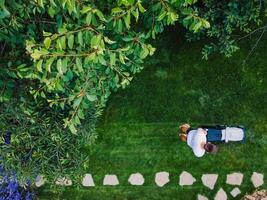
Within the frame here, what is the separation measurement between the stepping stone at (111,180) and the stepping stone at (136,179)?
329 mm

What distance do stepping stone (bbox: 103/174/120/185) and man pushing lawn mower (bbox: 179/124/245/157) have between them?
1.90 metres

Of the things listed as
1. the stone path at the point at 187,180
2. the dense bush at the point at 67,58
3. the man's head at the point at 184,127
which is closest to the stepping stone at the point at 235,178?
the stone path at the point at 187,180

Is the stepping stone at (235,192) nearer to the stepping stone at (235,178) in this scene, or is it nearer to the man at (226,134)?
the stepping stone at (235,178)

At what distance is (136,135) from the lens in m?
10.0

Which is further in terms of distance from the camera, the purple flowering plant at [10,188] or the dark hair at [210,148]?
the dark hair at [210,148]

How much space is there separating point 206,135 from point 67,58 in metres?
5.43

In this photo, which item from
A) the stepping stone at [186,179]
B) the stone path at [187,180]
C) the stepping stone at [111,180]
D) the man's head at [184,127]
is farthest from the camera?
the stepping stone at [111,180]

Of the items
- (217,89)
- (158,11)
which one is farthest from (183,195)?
(158,11)

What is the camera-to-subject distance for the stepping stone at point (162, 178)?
998cm

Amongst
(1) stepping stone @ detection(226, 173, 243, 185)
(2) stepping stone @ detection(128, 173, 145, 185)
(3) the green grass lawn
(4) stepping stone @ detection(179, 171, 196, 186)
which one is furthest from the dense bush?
(1) stepping stone @ detection(226, 173, 243, 185)

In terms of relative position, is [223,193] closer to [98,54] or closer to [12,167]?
[12,167]

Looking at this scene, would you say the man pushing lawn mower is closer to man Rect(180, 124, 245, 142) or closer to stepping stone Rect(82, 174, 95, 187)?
man Rect(180, 124, 245, 142)

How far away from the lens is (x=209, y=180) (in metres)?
9.91

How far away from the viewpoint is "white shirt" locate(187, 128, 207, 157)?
30.7ft
